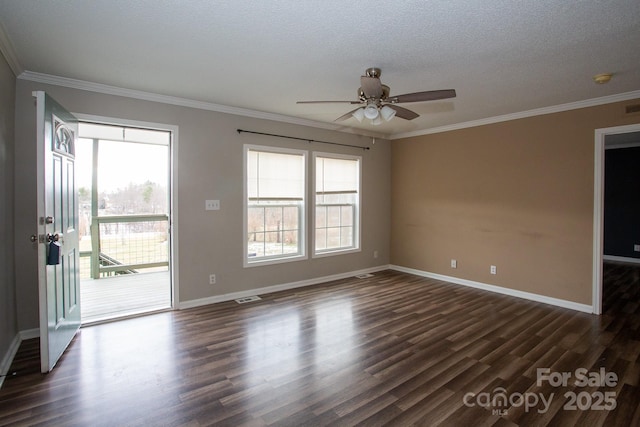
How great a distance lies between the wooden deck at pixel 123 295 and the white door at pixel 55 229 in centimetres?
68

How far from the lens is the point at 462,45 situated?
259cm

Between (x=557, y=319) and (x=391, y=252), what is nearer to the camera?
(x=557, y=319)

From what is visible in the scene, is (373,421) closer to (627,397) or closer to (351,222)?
(627,397)

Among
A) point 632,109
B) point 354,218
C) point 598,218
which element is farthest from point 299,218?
point 632,109

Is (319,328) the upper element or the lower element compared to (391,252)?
lower

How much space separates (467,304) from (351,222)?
2365mm

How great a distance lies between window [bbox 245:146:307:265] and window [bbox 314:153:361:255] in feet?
1.14

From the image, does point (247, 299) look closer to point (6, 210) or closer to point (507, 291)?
point (6, 210)

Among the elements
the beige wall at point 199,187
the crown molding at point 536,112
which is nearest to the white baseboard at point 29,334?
the beige wall at point 199,187

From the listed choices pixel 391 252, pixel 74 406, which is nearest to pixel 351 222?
pixel 391 252

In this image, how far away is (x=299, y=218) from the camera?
208 inches

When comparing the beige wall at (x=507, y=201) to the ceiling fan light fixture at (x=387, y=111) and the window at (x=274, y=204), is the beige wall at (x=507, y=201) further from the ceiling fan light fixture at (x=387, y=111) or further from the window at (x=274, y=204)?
the ceiling fan light fixture at (x=387, y=111)

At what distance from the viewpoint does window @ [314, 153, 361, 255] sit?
216 inches

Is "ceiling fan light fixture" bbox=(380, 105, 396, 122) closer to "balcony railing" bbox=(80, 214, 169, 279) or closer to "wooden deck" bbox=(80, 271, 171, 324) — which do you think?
"wooden deck" bbox=(80, 271, 171, 324)
